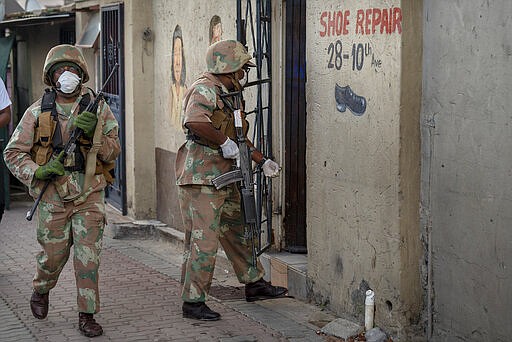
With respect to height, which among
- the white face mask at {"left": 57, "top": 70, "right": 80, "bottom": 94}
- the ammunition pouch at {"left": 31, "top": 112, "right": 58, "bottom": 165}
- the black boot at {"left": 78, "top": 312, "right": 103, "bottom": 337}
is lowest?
the black boot at {"left": 78, "top": 312, "right": 103, "bottom": 337}

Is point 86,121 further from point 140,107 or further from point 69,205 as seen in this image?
point 140,107

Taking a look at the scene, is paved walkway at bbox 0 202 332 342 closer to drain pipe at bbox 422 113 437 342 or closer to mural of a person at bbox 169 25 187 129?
drain pipe at bbox 422 113 437 342

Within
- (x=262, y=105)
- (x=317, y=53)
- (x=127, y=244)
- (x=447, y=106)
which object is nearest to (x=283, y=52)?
(x=262, y=105)

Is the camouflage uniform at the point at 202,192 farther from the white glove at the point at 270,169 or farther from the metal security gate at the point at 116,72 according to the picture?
the metal security gate at the point at 116,72

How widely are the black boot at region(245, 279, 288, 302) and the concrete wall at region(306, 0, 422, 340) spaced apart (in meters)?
0.32

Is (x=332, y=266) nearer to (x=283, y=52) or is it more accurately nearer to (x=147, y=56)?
(x=283, y=52)

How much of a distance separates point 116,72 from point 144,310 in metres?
5.06


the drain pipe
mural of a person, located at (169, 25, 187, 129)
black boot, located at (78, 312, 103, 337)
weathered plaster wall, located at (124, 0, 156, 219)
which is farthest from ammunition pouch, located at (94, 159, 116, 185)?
weathered plaster wall, located at (124, 0, 156, 219)

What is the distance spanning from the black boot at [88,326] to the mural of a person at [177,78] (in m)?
3.84

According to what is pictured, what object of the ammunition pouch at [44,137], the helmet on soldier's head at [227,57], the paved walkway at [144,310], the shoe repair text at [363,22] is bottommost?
the paved walkway at [144,310]

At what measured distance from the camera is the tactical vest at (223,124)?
690cm

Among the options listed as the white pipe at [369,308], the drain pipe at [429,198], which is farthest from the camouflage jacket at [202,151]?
the drain pipe at [429,198]

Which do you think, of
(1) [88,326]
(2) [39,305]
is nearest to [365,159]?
(1) [88,326]

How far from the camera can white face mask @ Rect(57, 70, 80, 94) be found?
21.6ft
